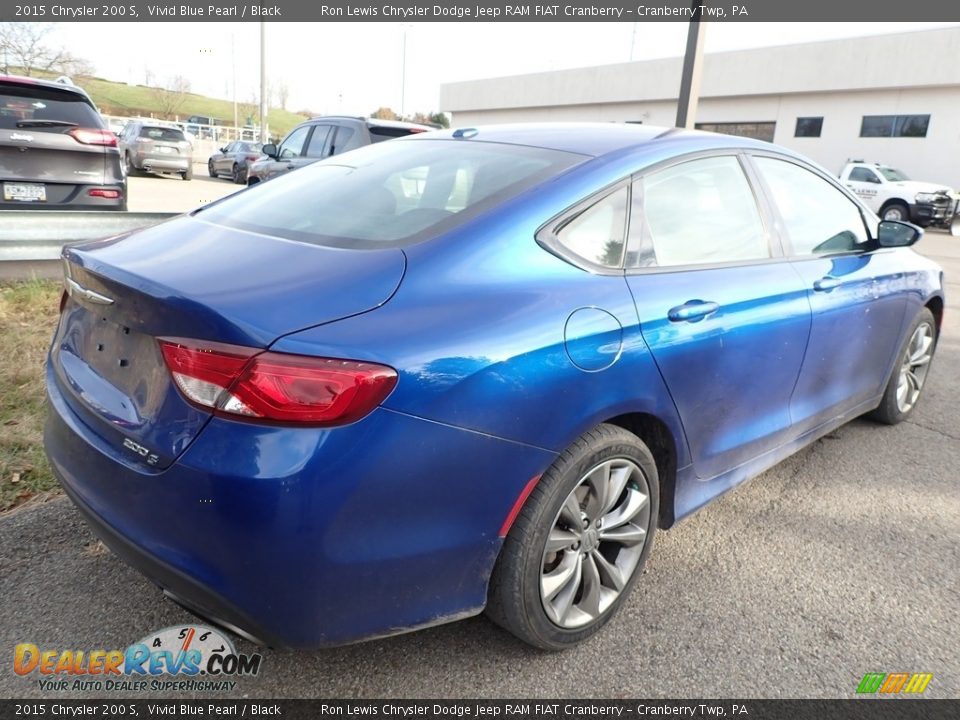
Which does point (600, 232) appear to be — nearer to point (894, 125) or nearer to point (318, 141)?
point (318, 141)

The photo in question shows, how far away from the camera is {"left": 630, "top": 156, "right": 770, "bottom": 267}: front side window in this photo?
2506 mm

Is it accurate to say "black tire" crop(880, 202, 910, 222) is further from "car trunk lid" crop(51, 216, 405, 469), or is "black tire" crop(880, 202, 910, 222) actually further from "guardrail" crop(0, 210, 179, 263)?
"car trunk lid" crop(51, 216, 405, 469)

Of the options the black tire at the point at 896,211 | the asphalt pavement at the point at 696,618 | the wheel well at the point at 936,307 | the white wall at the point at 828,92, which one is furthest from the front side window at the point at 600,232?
the white wall at the point at 828,92

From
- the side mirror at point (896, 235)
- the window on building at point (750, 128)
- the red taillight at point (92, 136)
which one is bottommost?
the side mirror at point (896, 235)

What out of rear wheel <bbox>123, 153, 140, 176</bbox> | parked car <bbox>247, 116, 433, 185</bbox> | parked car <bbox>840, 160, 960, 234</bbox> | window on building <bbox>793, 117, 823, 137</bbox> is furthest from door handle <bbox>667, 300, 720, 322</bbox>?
window on building <bbox>793, 117, 823, 137</bbox>

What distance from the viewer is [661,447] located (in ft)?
8.21

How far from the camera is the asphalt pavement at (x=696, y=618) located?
86.0 inches

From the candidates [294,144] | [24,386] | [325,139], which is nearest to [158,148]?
[294,144]

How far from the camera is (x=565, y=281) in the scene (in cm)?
213

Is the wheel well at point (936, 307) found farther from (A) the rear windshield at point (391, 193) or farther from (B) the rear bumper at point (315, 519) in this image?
(B) the rear bumper at point (315, 519)

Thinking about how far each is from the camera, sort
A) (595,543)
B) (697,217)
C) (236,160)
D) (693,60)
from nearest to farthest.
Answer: (595,543) → (697,217) → (693,60) → (236,160)

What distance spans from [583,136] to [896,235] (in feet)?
6.83

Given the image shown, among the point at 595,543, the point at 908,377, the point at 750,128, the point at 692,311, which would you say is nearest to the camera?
the point at 595,543
